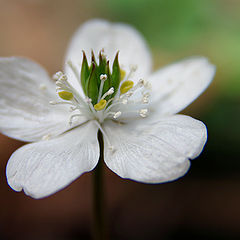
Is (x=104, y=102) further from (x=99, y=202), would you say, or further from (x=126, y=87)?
(x=99, y=202)

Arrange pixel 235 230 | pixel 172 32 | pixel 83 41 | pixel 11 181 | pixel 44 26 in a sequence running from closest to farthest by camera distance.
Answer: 1. pixel 11 181
2. pixel 83 41
3. pixel 235 230
4. pixel 172 32
5. pixel 44 26

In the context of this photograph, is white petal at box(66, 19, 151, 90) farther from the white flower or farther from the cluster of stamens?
the cluster of stamens

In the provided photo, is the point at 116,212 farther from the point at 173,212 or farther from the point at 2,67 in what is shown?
the point at 2,67

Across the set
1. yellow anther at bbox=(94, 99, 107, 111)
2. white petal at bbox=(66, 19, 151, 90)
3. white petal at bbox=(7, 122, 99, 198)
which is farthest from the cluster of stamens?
white petal at bbox=(66, 19, 151, 90)

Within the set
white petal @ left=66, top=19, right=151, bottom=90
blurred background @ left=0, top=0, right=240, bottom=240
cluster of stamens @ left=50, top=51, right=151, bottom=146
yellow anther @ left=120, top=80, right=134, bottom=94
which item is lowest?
blurred background @ left=0, top=0, right=240, bottom=240

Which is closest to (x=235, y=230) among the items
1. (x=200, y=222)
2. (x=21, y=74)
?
(x=200, y=222)

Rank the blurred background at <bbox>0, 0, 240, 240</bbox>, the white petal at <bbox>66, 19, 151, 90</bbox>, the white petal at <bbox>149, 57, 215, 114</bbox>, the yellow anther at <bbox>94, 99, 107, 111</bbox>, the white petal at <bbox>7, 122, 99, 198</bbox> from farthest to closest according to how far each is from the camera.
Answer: the blurred background at <bbox>0, 0, 240, 240</bbox> < the white petal at <bbox>66, 19, 151, 90</bbox> < the white petal at <bbox>149, 57, 215, 114</bbox> < the yellow anther at <bbox>94, 99, 107, 111</bbox> < the white petal at <bbox>7, 122, 99, 198</bbox>

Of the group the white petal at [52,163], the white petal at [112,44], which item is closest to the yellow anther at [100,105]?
the white petal at [52,163]

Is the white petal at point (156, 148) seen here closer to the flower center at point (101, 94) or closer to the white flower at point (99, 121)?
the white flower at point (99, 121)
